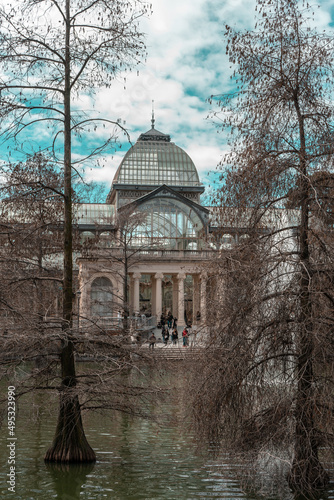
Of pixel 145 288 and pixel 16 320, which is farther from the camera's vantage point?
pixel 145 288

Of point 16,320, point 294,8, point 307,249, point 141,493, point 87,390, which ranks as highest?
point 294,8

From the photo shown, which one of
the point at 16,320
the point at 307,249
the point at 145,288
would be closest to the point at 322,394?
the point at 307,249

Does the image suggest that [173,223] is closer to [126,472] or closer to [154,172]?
[154,172]

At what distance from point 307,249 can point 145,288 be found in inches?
2170

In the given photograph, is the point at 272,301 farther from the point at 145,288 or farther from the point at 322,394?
the point at 145,288

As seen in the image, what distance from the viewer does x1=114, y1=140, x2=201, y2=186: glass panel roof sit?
199ft

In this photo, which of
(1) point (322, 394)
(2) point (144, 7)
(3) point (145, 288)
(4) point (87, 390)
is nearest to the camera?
(1) point (322, 394)

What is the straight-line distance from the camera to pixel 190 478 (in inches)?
459

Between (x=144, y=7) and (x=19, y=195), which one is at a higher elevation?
(x=144, y=7)

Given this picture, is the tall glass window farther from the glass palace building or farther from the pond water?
the pond water

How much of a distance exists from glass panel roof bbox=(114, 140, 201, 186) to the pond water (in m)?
46.6

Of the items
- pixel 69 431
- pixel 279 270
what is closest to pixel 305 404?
pixel 279 270

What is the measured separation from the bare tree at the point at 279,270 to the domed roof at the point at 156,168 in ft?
162

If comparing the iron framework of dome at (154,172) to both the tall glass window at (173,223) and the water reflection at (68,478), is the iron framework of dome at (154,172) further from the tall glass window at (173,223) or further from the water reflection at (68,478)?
the water reflection at (68,478)
